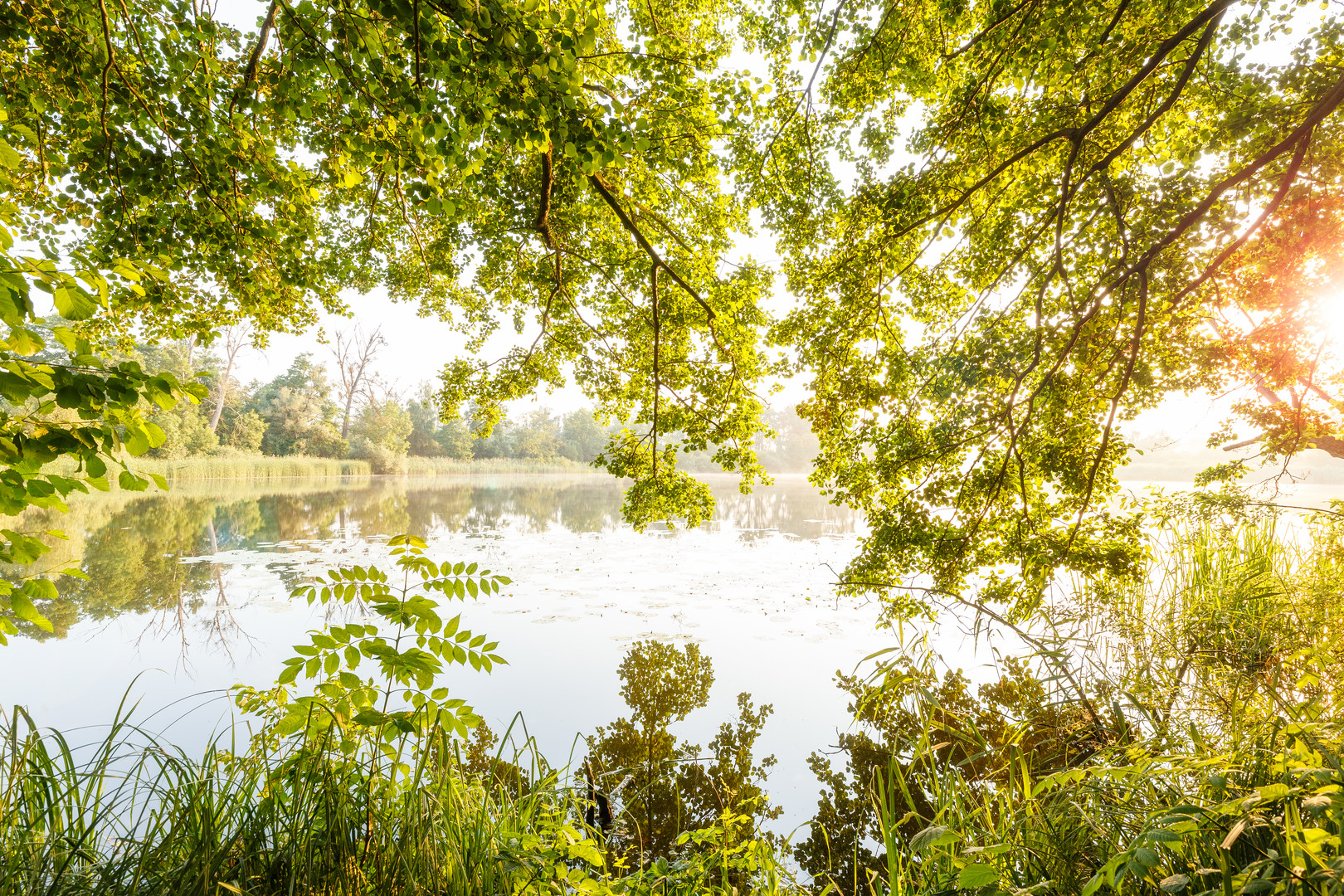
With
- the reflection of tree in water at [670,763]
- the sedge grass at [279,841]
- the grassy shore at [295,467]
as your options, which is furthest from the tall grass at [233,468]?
the sedge grass at [279,841]

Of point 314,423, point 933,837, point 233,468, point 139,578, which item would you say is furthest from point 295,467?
point 933,837

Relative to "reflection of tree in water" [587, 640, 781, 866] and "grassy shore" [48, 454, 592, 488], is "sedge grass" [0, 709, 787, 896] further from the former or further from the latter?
"grassy shore" [48, 454, 592, 488]

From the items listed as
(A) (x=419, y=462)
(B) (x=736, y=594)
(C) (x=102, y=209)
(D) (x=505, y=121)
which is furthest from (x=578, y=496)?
(D) (x=505, y=121)

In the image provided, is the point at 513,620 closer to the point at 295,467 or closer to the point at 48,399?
the point at 48,399

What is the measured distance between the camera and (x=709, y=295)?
5.04 metres

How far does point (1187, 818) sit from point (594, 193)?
4976 mm

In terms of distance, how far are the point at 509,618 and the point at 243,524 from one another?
931 centimetres

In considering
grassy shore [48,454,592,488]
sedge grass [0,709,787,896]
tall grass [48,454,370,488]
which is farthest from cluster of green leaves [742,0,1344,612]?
tall grass [48,454,370,488]

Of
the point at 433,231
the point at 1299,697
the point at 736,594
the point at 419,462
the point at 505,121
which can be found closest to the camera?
the point at 505,121

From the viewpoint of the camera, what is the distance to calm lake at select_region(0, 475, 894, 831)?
429 centimetres

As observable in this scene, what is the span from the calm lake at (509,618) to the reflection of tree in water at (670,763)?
0.48 feet

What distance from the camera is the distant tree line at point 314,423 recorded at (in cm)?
2445

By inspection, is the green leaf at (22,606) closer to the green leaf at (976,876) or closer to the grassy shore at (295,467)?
the green leaf at (976,876)

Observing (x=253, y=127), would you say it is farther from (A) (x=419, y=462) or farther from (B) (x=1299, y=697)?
(A) (x=419, y=462)
